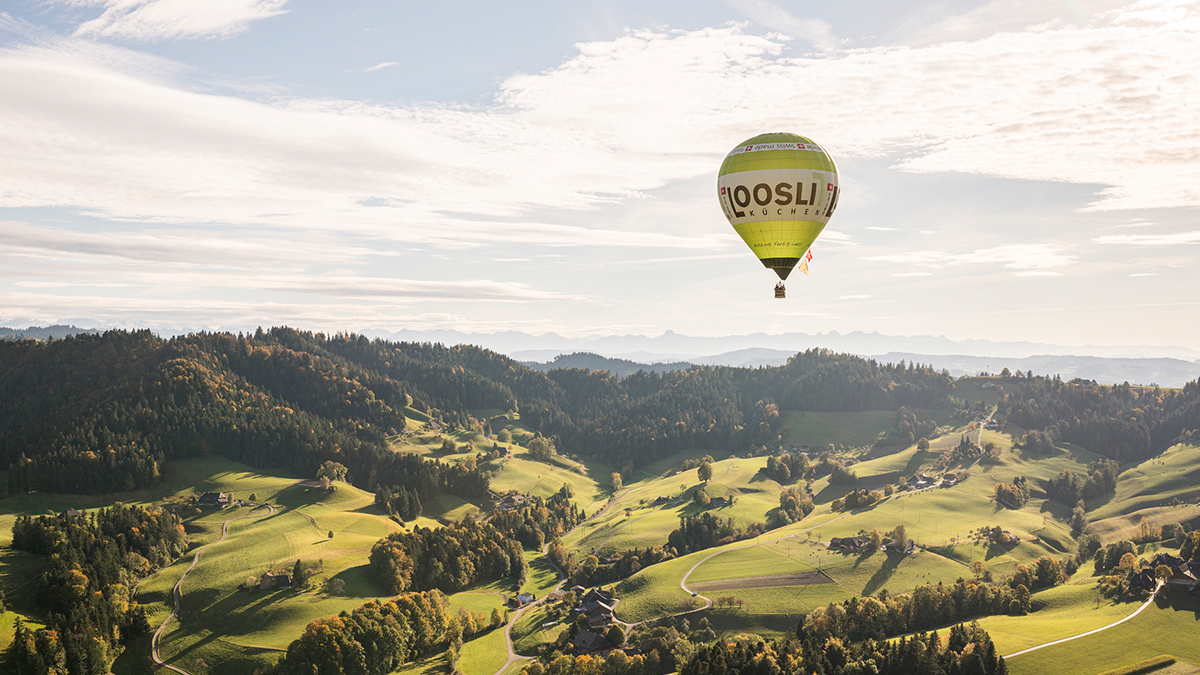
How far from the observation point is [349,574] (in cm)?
12619

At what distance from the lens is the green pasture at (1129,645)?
84.2 metres

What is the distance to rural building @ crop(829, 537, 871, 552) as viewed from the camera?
142m

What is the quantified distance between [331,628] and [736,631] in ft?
216

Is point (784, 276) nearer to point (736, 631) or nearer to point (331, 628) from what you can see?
point (736, 631)

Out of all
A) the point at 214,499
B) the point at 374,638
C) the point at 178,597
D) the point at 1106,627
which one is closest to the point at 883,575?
the point at 1106,627

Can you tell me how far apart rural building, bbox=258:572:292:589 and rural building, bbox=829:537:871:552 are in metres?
114

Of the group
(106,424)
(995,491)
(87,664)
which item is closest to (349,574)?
(87,664)

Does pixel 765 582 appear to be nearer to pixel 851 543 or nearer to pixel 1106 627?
pixel 851 543

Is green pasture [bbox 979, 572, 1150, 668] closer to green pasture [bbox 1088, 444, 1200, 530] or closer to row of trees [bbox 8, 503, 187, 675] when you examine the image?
green pasture [bbox 1088, 444, 1200, 530]

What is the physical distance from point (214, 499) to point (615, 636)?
116m

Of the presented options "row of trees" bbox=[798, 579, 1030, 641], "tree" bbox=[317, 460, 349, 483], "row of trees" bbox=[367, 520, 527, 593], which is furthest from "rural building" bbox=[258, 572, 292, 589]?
"row of trees" bbox=[798, 579, 1030, 641]

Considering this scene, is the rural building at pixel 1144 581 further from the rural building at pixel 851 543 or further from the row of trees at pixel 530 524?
the row of trees at pixel 530 524

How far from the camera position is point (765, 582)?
128m

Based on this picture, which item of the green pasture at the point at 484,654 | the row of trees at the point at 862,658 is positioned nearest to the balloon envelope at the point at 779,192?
the row of trees at the point at 862,658
